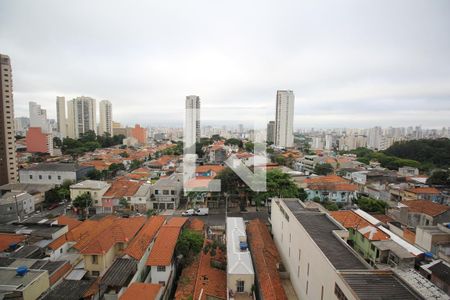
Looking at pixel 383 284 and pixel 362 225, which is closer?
pixel 383 284

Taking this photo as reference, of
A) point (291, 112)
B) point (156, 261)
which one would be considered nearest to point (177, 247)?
point (156, 261)

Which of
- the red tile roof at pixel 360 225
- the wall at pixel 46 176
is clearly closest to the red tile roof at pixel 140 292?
the red tile roof at pixel 360 225

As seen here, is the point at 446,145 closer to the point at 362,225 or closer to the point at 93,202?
the point at 362,225

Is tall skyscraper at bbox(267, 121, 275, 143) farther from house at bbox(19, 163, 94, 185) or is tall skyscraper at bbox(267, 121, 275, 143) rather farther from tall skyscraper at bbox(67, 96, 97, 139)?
tall skyscraper at bbox(67, 96, 97, 139)

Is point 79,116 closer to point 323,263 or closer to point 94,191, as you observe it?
point 94,191

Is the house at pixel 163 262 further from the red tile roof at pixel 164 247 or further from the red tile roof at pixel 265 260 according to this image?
the red tile roof at pixel 265 260

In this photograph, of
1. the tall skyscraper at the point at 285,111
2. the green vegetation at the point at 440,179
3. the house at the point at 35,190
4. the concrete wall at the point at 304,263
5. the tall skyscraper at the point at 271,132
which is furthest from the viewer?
the tall skyscraper at the point at 271,132
